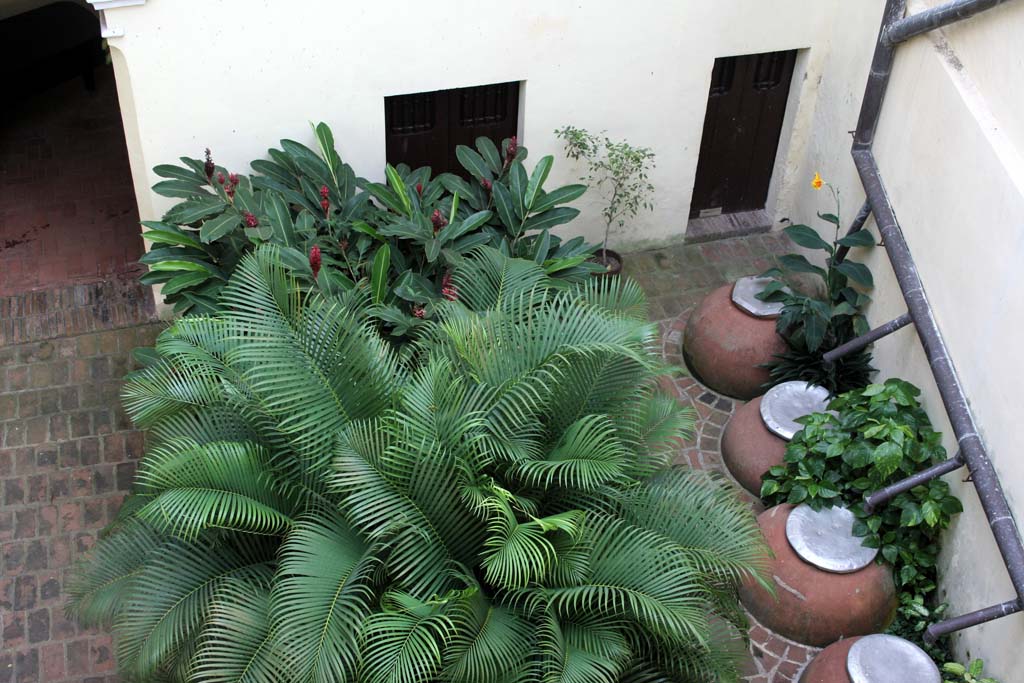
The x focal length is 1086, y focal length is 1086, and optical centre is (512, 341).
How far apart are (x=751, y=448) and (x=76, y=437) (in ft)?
15.9

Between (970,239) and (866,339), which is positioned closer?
(970,239)

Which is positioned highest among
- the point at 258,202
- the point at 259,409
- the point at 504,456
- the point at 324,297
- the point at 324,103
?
the point at 324,103

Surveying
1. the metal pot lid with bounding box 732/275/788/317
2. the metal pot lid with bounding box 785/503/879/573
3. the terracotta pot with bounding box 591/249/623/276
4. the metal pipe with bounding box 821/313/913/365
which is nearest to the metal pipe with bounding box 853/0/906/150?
the metal pot lid with bounding box 732/275/788/317

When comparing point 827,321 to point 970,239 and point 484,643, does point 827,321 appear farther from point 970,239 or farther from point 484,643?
point 484,643

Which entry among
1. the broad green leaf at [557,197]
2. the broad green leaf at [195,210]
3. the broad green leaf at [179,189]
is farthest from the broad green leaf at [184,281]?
the broad green leaf at [557,197]

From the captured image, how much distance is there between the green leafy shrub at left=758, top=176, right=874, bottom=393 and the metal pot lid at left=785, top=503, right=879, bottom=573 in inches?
48.8

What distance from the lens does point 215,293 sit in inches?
286

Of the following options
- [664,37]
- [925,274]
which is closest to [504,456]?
[925,274]

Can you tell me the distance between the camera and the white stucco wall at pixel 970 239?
610 cm

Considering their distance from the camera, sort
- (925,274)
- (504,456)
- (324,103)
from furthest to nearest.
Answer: (324,103) < (925,274) < (504,456)

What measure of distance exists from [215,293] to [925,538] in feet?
16.0

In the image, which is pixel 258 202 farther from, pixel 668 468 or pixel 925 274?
pixel 925 274

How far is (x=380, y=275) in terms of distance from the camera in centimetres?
702

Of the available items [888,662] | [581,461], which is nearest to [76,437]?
[581,461]
